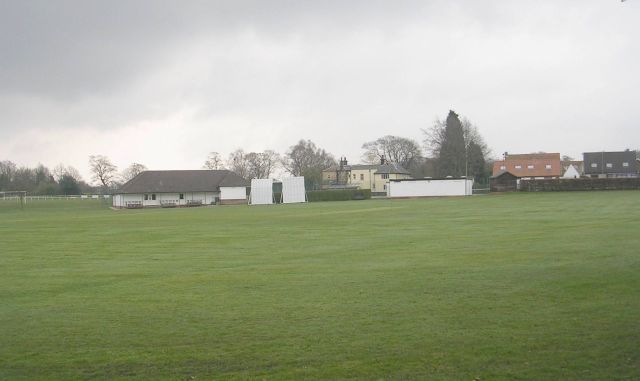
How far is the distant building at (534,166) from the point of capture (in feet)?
341

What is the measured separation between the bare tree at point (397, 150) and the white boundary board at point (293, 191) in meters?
47.6

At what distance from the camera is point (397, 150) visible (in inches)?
4963


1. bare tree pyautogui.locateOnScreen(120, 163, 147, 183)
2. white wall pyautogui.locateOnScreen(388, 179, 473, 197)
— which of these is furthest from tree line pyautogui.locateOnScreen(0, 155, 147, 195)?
white wall pyautogui.locateOnScreen(388, 179, 473, 197)

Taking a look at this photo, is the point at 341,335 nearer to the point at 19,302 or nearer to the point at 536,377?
the point at 536,377

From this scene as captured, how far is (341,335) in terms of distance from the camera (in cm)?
689

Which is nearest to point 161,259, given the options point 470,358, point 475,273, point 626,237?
point 475,273

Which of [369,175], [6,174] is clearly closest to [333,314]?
[369,175]

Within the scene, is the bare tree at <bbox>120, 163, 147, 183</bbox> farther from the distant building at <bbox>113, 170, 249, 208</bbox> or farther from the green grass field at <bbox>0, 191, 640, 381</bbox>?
the green grass field at <bbox>0, 191, 640, 381</bbox>

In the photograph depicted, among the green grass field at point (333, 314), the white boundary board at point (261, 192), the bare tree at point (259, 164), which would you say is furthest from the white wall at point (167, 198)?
the green grass field at point (333, 314)

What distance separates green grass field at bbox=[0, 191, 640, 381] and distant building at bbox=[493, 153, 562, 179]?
93.5 meters

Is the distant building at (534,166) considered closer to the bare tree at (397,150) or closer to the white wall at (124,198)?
the bare tree at (397,150)

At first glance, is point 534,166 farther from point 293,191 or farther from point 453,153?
point 293,191

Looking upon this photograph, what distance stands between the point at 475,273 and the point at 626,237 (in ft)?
26.6

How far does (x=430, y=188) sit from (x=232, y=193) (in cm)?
2963
